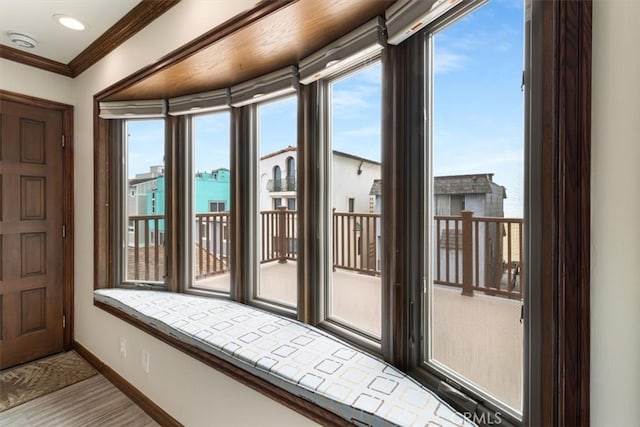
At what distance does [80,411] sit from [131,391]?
287 mm

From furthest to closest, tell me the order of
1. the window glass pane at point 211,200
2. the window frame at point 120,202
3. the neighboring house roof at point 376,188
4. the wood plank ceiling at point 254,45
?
1. the window frame at point 120,202
2. the window glass pane at point 211,200
3. the neighboring house roof at point 376,188
4. the wood plank ceiling at point 254,45

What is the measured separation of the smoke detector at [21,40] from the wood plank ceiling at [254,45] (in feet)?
2.17

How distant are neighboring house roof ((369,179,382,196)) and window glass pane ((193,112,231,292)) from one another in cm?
107

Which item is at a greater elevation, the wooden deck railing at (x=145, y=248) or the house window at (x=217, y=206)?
the house window at (x=217, y=206)

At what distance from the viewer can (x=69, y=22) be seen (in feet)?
5.90

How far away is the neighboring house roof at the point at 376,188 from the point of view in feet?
4.11

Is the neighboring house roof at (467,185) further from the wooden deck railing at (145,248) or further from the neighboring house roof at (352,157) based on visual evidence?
the wooden deck railing at (145,248)

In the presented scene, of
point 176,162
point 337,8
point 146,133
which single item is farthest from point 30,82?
point 337,8

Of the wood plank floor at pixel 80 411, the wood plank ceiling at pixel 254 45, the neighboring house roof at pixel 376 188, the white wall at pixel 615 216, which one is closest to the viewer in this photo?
the white wall at pixel 615 216

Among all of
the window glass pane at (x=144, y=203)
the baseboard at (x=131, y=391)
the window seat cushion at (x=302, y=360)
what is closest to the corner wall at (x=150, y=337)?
the baseboard at (x=131, y=391)

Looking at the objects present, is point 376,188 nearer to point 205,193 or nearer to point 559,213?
point 559,213

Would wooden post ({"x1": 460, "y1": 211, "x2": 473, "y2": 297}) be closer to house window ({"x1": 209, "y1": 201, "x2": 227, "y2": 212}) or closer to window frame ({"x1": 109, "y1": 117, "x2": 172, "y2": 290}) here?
house window ({"x1": 209, "y1": 201, "x2": 227, "y2": 212})

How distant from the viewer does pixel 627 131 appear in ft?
1.85

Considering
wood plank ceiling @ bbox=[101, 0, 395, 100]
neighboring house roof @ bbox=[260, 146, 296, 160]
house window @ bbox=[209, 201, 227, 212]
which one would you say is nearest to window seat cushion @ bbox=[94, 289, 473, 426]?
house window @ bbox=[209, 201, 227, 212]
